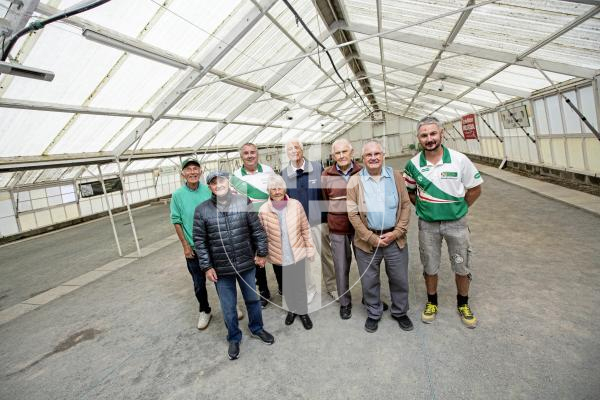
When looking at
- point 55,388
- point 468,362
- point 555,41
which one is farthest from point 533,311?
point 555,41

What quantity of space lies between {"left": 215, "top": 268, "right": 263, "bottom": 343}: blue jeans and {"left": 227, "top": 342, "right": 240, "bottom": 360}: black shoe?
33 mm

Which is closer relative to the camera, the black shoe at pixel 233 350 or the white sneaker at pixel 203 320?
the black shoe at pixel 233 350

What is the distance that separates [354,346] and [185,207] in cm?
210

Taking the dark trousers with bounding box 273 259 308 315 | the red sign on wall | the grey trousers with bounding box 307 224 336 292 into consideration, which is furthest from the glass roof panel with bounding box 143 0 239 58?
the red sign on wall

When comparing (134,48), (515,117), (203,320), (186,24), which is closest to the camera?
(203,320)

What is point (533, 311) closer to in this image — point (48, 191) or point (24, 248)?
point (24, 248)

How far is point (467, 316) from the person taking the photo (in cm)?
251

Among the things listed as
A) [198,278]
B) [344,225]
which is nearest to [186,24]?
[198,278]

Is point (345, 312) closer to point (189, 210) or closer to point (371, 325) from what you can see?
point (371, 325)

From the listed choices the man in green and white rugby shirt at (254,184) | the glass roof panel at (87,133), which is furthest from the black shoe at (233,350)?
the glass roof panel at (87,133)

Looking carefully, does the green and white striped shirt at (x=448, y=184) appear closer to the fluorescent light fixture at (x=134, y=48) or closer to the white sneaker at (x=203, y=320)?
the white sneaker at (x=203, y=320)

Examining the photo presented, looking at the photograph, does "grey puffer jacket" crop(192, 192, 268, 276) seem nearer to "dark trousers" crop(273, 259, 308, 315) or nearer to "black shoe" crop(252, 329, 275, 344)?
"dark trousers" crop(273, 259, 308, 315)

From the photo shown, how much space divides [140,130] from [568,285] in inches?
329

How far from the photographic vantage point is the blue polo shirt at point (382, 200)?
2.44 meters
